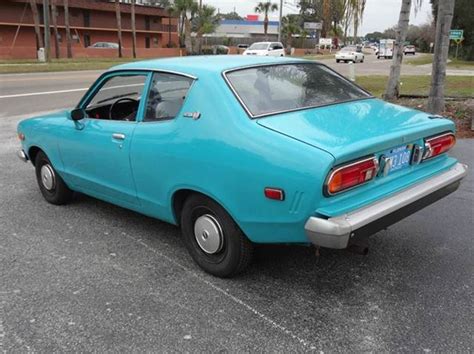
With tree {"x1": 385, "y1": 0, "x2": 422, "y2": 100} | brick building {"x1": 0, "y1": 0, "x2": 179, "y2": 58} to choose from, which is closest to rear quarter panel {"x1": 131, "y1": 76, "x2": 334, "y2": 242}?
tree {"x1": 385, "y1": 0, "x2": 422, "y2": 100}

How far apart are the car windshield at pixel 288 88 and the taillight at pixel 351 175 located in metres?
0.77

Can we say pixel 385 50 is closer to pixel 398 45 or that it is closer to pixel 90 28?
pixel 90 28

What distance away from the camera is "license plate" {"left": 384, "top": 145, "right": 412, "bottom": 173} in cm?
343

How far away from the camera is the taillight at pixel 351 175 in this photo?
299cm

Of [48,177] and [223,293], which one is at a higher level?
[48,177]

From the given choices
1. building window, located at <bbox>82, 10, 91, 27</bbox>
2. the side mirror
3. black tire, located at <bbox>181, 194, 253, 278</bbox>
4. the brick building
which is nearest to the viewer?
black tire, located at <bbox>181, 194, 253, 278</bbox>

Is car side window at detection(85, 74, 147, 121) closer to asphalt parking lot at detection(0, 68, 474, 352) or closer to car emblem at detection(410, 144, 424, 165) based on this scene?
asphalt parking lot at detection(0, 68, 474, 352)

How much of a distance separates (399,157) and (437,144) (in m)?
0.57

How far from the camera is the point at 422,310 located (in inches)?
128

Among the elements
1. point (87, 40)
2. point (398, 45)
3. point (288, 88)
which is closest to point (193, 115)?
point (288, 88)

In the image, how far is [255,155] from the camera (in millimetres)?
3174

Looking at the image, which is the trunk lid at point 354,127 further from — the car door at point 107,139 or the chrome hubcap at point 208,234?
the car door at point 107,139

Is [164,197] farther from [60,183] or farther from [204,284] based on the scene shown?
[60,183]

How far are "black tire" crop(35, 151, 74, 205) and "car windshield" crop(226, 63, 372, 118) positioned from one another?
97.1 inches
